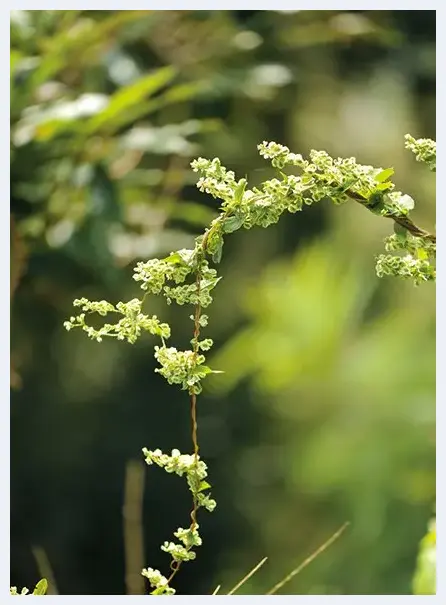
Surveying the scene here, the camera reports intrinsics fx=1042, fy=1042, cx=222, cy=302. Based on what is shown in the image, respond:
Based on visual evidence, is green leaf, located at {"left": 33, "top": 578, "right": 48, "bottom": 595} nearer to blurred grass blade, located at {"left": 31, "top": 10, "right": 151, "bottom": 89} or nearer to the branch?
the branch

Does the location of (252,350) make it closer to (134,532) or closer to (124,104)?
(134,532)

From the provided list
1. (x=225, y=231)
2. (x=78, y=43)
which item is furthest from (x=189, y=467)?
(x=78, y=43)

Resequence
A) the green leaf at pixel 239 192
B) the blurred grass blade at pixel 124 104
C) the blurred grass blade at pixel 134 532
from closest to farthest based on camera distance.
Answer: the green leaf at pixel 239 192 < the blurred grass blade at pixel 134 532 < the blurred grass blade at pixel 124 104

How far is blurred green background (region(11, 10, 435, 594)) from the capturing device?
5.02 ft

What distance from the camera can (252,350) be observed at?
177 centimetres

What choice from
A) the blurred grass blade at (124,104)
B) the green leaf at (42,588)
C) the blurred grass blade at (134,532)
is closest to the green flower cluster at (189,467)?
the green leaf at (42,588)

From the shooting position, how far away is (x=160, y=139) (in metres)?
1.39

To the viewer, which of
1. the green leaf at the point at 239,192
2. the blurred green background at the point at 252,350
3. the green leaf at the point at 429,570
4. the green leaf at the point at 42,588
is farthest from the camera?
the blurred green background at the point at 252,350

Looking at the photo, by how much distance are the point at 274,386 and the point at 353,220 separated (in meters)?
0.35

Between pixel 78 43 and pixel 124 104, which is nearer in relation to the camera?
pixel 124 104

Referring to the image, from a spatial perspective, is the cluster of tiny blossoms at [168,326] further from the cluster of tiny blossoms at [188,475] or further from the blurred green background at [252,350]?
the blurred green background at [252,350]

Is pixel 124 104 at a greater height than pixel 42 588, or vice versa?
pixel 124 104

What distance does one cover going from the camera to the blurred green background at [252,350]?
1.53m

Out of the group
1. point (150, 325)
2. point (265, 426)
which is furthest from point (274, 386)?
point (150, 325)
